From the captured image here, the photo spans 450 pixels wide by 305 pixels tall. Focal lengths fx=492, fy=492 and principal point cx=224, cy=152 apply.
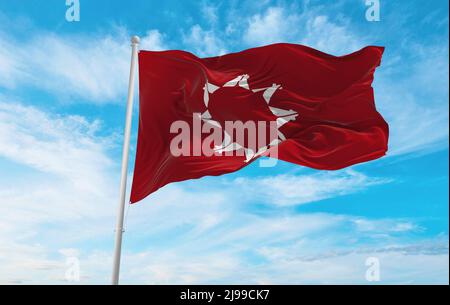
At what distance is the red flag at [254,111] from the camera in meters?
11.7

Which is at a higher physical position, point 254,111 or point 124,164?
point 254,111

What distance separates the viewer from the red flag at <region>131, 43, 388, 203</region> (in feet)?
38.5

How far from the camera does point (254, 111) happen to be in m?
12.6

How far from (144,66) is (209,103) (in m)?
1.87

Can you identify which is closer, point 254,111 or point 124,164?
point 124,164

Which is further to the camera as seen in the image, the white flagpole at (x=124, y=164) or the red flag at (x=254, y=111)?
the red flag at (x=254, y=111)

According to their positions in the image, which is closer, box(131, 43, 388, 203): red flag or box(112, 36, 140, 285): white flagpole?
box(112, 36, 140, 285): white flagpole
